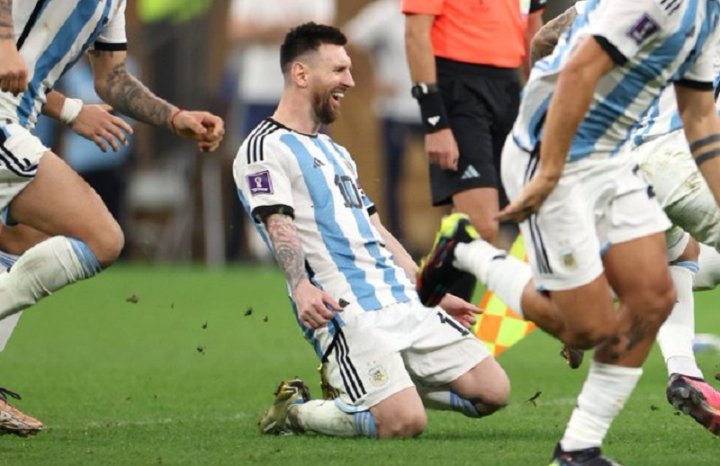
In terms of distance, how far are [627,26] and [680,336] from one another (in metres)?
2.00

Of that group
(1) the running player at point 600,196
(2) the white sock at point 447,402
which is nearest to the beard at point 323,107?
(2) the white sock at point 447,402

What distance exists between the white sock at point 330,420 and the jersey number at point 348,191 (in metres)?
0.81

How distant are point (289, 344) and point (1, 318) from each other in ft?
14.3

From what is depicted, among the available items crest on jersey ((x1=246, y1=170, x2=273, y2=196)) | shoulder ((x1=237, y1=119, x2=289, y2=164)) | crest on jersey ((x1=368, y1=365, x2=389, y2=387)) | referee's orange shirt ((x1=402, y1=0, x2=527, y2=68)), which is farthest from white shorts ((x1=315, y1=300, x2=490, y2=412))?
referee's orange shirt ((x1=402, y1=0, x2=527, y2=68))

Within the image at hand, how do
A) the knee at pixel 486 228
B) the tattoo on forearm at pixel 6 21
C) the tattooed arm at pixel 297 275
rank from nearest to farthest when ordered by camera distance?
the tattoo on forearm at pixel 6 21
the tattooed arm at pixel 297 275
the knee at pixel 486 228

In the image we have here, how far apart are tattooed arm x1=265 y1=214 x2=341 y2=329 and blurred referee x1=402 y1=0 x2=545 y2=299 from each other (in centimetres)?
166

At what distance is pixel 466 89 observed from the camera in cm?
823

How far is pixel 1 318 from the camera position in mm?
6348

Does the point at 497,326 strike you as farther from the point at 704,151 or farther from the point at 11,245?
the point at 704,151

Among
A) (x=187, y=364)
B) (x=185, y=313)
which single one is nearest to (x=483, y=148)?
(x=187, y=364)

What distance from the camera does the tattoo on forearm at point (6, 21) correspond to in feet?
19.9

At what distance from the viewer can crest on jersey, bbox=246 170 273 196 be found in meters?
6.49

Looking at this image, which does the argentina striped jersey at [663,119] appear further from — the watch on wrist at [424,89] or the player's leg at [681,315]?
the watch on wrist at [424,89]

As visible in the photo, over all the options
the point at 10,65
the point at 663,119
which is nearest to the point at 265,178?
the point at 10,65
